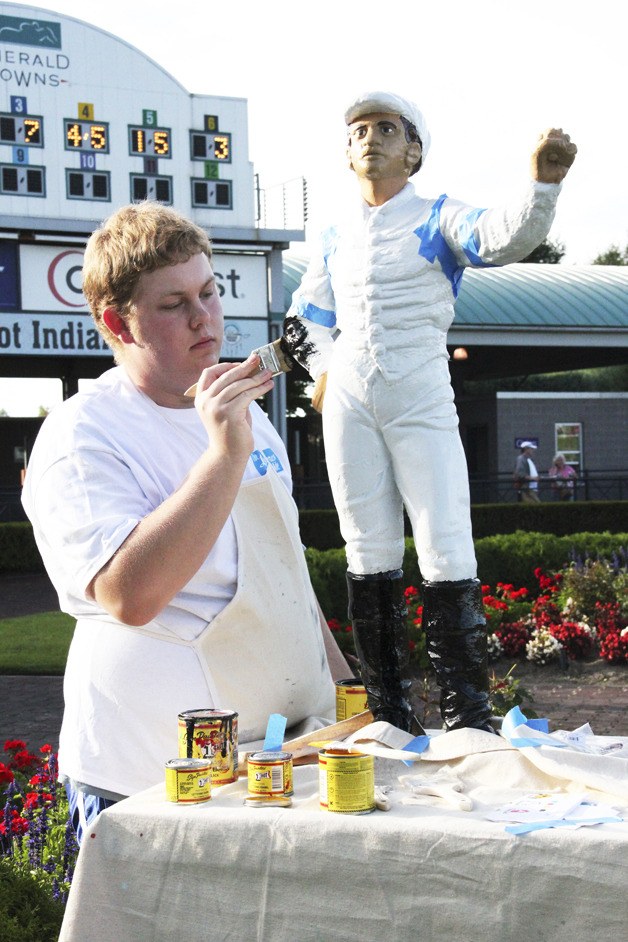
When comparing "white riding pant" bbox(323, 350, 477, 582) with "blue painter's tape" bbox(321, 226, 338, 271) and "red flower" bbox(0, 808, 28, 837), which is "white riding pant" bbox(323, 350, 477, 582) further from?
"red flower" bbox(0, 808, 28, 837)

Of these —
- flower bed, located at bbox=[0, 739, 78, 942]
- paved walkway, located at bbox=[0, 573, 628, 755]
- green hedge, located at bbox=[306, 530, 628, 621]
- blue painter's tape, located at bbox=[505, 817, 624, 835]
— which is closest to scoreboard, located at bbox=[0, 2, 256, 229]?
green hedge, located at bbox=[306, 530, 628, 621]

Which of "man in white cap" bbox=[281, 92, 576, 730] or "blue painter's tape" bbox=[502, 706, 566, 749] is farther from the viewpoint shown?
A: "man in white cap" bbox=[281, 92, 576, 730]

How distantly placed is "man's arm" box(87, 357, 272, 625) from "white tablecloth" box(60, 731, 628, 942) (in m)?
0.42

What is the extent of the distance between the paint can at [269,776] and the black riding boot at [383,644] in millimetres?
778

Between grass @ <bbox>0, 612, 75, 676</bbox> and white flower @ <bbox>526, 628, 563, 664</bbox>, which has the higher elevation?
white flower @ <bbox>526, 628, 563, 664</bbox>

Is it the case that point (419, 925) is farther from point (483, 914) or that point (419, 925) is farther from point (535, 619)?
point (535, 619)

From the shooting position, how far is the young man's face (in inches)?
106

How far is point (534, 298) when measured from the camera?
23.5 m

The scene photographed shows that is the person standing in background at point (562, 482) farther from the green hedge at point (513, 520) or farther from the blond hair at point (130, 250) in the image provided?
the blond hair at point (130, 250)

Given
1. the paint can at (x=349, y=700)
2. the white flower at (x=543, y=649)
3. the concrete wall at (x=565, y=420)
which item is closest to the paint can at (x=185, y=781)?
the paint can at (x=349, y=700)

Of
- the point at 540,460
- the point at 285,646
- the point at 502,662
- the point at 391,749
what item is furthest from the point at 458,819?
the point at 540,460

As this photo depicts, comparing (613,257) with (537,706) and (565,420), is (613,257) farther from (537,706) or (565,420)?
(537,706)

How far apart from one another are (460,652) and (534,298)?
2130 cm

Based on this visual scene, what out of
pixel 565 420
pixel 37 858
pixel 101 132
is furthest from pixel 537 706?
pixel 565 420
